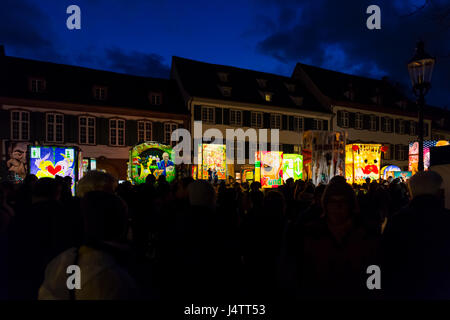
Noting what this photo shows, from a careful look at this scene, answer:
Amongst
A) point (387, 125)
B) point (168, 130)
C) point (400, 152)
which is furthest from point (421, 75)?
point (400, 152)

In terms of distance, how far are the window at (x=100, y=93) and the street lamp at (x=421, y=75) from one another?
27095 millimetres

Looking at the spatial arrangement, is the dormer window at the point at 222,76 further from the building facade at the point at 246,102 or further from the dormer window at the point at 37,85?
the dormer window at the point at 37,85

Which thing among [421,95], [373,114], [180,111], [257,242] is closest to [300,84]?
[373,114]

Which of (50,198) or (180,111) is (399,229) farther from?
(180,111)

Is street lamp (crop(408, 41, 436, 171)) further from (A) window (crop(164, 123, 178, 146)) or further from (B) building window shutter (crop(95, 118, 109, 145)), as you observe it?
(A) window (crop(164, 123, 178, 146))

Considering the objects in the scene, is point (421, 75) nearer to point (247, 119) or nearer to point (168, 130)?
point (168, 130)

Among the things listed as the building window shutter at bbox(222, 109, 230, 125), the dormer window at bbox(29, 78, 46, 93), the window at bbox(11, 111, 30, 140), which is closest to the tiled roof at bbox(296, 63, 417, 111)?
the building window shutter at bbox(222, 109, 230, 125)

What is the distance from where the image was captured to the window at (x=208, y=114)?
106 ft

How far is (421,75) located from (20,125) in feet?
86.5

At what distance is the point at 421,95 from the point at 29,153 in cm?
1035

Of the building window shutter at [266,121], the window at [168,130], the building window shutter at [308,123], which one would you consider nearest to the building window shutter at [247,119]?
the building window shutter at [266,121]

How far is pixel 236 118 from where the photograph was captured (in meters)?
33.7

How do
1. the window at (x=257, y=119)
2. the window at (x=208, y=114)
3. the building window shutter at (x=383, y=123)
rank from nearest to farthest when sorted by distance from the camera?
the window at (x=208, y=114) → the window at (x=257, y=119) → the building window shutter at (x=383, y=123)

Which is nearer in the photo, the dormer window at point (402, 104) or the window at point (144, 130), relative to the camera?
the window at point (144, 130)
